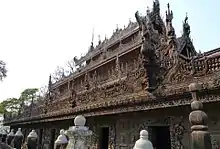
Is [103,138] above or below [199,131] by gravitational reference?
below

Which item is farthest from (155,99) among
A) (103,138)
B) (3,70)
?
(3,70)

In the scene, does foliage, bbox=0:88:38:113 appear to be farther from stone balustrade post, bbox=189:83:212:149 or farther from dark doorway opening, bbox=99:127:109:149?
stone balustrade post, bbox=189:83:212:149

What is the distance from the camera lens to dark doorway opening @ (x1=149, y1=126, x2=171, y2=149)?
791 cm

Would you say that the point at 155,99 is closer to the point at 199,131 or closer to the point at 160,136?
the point at 160,136

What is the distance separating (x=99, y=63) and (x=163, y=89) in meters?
12.9

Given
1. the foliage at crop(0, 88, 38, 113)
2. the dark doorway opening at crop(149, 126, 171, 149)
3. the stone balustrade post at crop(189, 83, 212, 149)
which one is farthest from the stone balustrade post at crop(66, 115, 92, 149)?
the foliage at crop(0, 88, 38, 113)

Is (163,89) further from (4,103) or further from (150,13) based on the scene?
(4,103)

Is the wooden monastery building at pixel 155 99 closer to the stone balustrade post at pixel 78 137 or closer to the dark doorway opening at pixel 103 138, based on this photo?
the dark doorway opening at pixel 103 138

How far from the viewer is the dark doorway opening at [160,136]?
791 cm

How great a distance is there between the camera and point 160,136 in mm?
8312

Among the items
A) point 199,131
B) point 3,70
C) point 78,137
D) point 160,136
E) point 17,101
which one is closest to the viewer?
point 199,131

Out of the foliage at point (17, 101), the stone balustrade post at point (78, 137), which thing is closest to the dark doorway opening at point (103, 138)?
the stone balustrade post at point (78, 137)

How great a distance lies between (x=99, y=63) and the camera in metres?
19.2

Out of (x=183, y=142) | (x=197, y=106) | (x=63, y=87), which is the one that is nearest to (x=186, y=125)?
(x=183, y=142)
